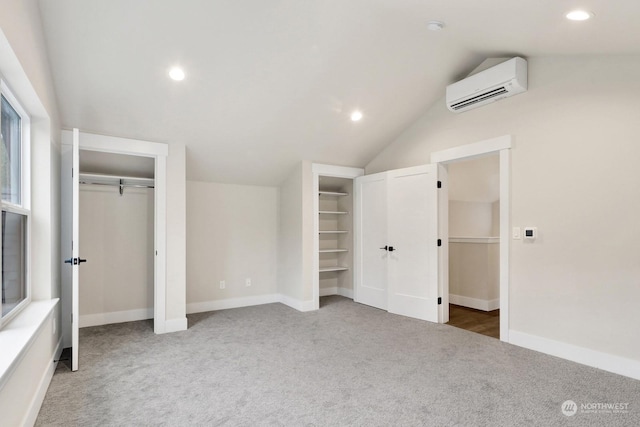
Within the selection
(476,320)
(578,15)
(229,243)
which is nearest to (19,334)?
(229,243)

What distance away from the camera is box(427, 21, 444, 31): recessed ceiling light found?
3090 millimetres

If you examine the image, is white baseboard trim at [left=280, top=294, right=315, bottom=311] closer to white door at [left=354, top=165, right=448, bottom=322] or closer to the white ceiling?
white door at [left=354, top=165, right=448, bottom=322]

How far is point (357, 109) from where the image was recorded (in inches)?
173

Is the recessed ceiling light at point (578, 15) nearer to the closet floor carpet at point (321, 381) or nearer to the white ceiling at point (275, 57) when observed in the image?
the white ceiling at point (275, 57)

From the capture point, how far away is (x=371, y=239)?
535 centimetres

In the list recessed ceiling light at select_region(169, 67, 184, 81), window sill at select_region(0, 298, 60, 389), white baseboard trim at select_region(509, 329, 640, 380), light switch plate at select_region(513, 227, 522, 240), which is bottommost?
white baseboard trim at select_region(509, 329, 640, 380)

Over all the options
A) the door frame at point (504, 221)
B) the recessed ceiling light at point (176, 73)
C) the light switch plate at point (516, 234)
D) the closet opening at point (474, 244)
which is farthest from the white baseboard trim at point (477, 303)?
the recessed ceiling light at point (176, 73)

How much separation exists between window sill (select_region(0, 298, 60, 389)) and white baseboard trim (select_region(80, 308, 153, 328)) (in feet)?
5.67

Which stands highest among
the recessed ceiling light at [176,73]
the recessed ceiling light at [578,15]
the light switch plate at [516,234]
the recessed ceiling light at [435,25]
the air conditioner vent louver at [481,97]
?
the recessed ceiling light at [435,25]

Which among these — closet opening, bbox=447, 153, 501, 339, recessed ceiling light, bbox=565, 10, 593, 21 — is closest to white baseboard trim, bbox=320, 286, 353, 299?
closet opening, bbox=447, 153, 501, 339

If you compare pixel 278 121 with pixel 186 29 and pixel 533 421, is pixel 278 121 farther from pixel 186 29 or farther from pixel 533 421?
pixel 533 421

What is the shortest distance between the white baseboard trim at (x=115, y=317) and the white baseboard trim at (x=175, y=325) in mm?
788

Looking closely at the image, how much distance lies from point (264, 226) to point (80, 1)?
11.8ft

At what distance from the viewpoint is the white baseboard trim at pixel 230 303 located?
5.00 metres
